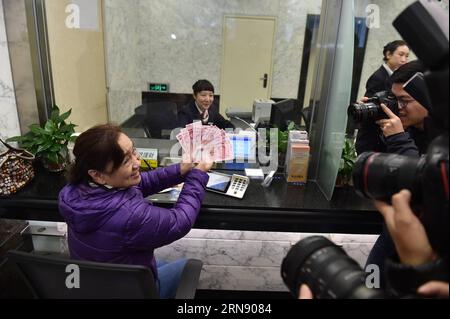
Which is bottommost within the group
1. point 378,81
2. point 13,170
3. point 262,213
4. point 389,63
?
point 262,213

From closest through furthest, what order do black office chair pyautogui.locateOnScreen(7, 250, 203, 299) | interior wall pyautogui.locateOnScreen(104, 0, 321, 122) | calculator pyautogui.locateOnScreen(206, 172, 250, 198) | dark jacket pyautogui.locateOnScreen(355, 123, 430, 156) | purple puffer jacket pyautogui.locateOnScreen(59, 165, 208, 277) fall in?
black office chair pyautogui.locateOnScreen(7, 250, 203, 299), purple puffer jacket pyautogui.locateOnScreen(59, 165, 208, 277), dark jacket pyautogui.locateOnScreen(355, 123, 430, 156), calculator pyautogui.locateOnScreen(206, 172, 250, 198), interior wall pyautogui.locateOnScreen(104, 0, 321, 122)

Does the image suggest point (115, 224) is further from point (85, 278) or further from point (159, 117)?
point (159, 117)

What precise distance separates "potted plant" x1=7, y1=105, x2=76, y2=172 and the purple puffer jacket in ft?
2.45

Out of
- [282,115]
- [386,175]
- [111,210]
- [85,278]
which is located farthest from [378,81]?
[85,278]

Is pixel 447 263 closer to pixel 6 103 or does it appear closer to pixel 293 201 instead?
pixel 293 201

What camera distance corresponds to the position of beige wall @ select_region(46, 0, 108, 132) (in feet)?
7.07

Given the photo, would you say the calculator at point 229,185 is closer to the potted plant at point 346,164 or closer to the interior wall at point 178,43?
the potted plant at point 346,164

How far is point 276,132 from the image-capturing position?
2.07 m

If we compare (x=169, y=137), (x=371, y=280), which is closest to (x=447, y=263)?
(x=371, y=280)

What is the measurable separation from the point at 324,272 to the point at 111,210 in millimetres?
722

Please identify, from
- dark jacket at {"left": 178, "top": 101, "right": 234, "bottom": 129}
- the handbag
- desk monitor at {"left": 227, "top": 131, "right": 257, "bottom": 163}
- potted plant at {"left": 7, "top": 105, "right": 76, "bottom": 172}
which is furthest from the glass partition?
the handbag

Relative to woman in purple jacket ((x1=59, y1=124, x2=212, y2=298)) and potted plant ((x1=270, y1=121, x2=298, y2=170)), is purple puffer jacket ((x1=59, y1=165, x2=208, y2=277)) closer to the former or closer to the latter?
woman in purple jacket ((x1=59, y1=124, x2=212, y2=298))

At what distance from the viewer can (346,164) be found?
6.09 feet
